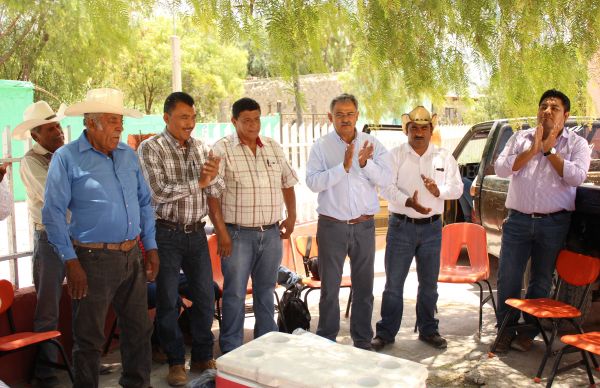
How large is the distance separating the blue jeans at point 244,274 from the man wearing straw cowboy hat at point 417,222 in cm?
109

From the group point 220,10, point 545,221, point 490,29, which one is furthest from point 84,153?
point 545,221

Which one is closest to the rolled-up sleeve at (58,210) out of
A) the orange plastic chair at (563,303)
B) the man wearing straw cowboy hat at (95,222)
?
the man wearing straw cowboy hat at (95,222)

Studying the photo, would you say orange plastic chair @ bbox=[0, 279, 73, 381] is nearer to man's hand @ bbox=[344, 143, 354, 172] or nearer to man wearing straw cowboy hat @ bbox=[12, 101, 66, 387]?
man wearing straw cowboy hat @ bbox=[12, 101, 66, 387]

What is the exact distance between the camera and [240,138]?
17.3ft

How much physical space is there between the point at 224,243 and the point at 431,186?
1.82 metres

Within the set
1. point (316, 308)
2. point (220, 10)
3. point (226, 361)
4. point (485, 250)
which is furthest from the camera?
point (316, 308)

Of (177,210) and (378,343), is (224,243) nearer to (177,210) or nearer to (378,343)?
(177,210)

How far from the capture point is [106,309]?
434 cm

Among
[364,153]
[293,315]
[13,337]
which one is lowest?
[293,315]

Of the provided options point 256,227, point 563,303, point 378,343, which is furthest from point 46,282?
point 563,303

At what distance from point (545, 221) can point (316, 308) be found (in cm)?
279

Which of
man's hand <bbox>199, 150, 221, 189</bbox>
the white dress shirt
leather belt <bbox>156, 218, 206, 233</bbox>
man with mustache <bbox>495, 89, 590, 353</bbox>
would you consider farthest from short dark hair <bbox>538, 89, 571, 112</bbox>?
leather belt <bbox>156, 218, 206, 233</bbox>

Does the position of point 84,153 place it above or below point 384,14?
below

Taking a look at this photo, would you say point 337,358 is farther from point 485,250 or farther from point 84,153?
point 485,250
